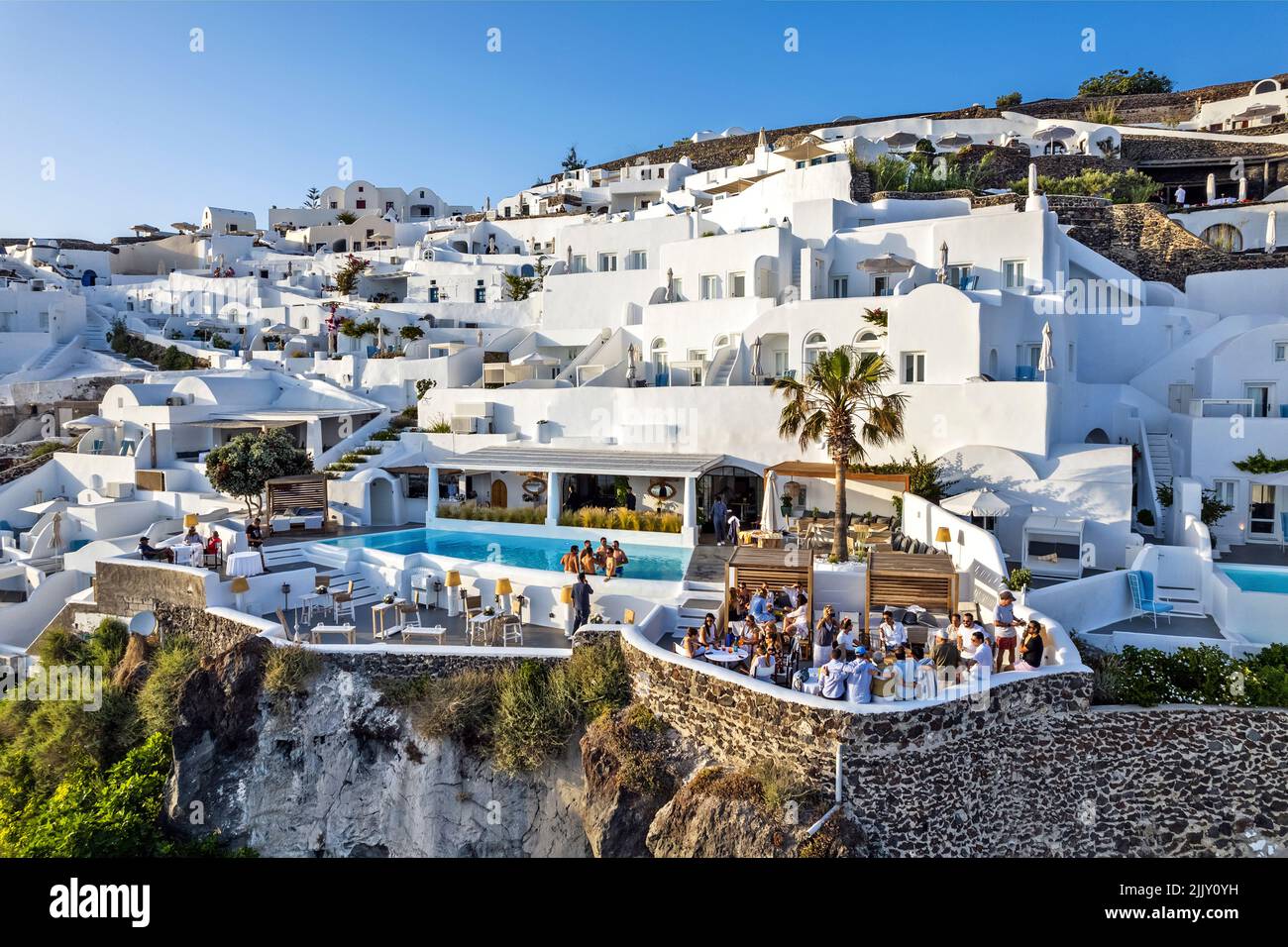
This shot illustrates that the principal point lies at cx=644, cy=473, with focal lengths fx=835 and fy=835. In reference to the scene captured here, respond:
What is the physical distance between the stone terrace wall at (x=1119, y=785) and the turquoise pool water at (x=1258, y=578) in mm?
4839

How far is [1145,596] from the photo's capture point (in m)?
16.1

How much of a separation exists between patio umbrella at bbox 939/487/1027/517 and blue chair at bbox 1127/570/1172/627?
299cm

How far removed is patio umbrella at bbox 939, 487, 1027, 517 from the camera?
727 inches

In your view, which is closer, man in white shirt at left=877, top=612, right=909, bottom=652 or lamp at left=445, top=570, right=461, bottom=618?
man in white shirt at left=877, top=612, right=909, bottom=652

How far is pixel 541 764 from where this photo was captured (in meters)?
14.6

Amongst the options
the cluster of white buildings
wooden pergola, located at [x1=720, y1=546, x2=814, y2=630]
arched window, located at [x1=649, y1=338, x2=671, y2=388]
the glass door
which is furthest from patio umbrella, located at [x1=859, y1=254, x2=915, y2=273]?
wooden pergola, located at [x1=720, y1=546, x2=814, y2=630]

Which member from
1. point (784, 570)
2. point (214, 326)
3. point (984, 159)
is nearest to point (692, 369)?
point (784, 570)

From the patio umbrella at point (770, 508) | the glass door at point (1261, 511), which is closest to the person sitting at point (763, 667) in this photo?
the patio umbrella at point (770, 508)

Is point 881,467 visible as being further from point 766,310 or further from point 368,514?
point 368,514

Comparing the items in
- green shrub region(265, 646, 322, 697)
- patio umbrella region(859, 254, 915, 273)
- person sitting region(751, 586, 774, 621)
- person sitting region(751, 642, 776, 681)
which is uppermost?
patio umbrella region(859, 254, 915, 273)

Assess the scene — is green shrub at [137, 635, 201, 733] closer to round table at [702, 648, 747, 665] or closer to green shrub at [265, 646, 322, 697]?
green shrub at [265, 646, 322, 697]

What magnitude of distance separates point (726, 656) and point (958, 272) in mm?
18229

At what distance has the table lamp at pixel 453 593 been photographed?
58.6ft

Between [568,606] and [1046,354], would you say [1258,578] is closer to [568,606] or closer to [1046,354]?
[1046,354]
